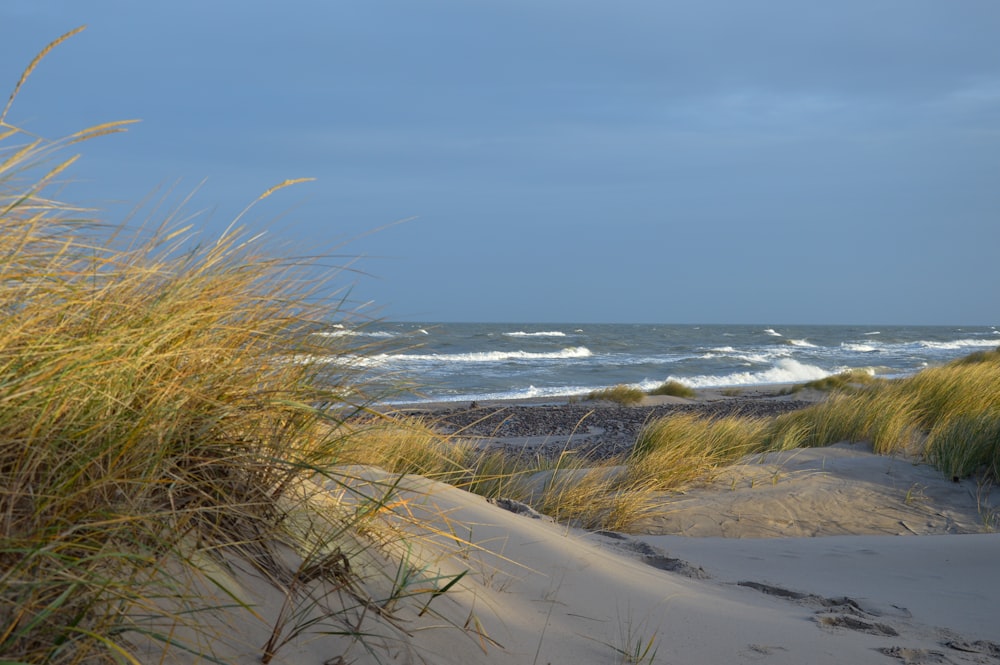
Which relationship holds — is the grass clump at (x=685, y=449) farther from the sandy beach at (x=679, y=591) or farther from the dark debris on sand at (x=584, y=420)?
the dark debris on sand at (x=584, y=420)

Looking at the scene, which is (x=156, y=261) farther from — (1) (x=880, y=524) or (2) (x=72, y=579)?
(1) (x=880, y=524)

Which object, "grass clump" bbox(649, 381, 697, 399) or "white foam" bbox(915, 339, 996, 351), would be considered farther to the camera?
"white foam" bbox(915, 339, 996, 351)

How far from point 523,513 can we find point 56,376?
9.69 feet

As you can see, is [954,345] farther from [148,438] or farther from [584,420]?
[148,438]

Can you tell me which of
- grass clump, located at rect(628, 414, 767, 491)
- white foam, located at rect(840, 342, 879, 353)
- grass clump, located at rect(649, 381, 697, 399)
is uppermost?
white foam, located at rect(840, 342, 879, 353)

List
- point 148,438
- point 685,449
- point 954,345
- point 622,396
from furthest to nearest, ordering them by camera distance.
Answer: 1. point 954,345
2. point 622,396
3. point 685,449
4. point 148,438

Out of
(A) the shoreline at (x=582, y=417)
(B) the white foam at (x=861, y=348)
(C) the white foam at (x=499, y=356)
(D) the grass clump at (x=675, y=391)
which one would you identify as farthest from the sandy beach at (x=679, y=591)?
(B) the white foam at (x=861, y=348)

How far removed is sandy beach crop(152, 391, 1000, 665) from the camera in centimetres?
207

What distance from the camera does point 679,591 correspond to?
304 centimetres

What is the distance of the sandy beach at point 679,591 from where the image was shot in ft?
6.81

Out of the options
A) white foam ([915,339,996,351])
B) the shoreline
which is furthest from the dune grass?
white foam ([915,339,996,351])

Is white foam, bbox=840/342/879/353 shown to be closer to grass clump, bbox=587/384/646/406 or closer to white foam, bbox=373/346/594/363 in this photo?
white foam, bbox=373/346/594/363

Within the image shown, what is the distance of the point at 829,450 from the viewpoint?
7691 millimetres

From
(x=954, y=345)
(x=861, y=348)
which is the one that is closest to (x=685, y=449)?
(x=861, y=348)
